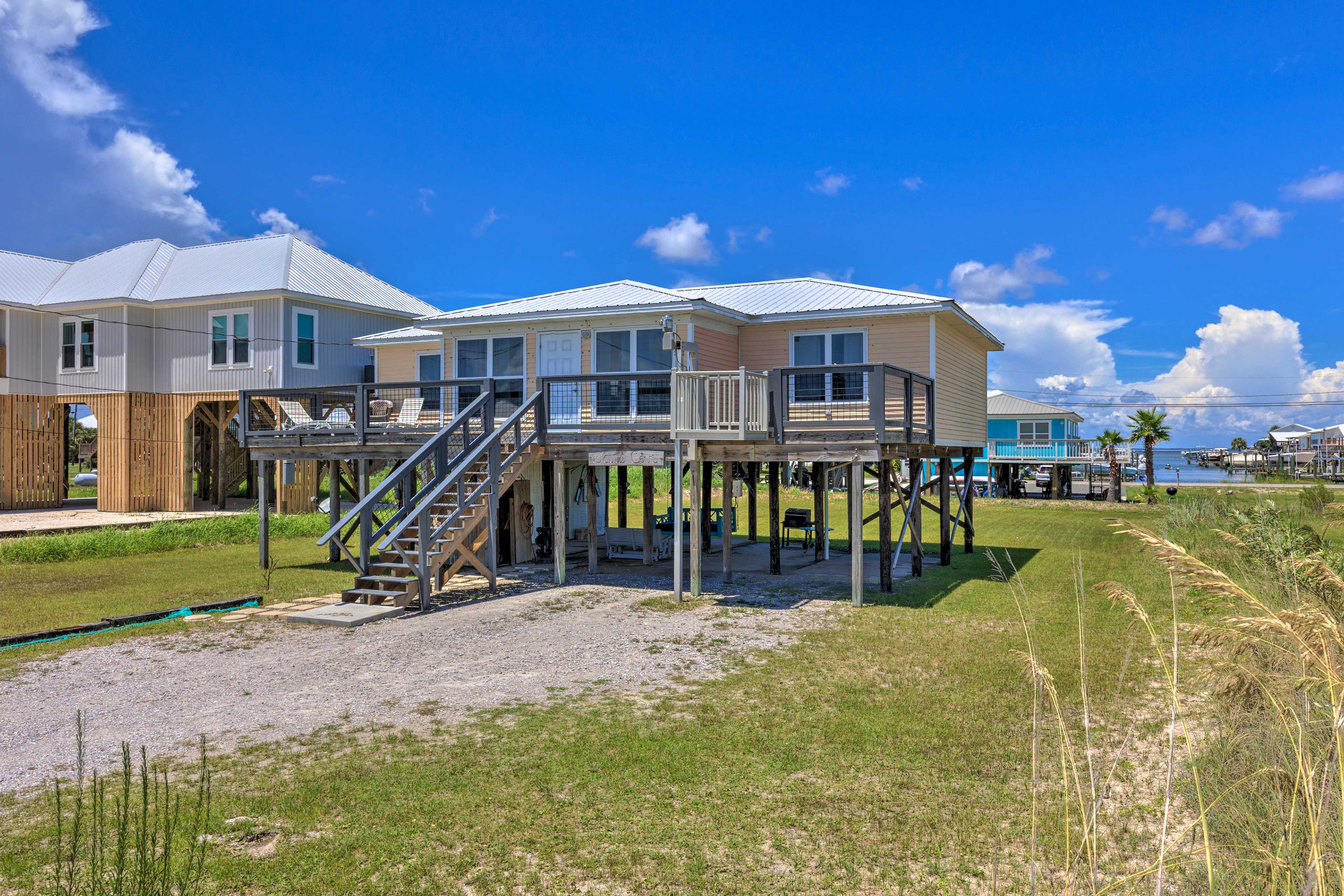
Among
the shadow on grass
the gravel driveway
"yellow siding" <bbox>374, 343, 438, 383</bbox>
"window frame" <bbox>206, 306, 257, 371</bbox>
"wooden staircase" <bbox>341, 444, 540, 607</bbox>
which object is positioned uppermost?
"window frame" <bbox>206, 306, 257, 371</bbox>

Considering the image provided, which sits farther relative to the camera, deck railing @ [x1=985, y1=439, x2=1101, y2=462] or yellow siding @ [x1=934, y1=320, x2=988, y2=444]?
deck railing @ [x1=985, y1=439, x2=1101, y2=462]

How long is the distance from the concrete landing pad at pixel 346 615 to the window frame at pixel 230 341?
723 inches

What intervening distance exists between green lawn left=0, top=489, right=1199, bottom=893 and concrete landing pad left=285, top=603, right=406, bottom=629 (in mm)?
4101

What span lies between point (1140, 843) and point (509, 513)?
14.6 m

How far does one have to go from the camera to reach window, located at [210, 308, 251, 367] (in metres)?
28.4

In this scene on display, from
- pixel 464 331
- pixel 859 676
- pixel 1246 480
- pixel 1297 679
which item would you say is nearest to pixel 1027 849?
pixel 1297 679

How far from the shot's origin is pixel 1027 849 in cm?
497

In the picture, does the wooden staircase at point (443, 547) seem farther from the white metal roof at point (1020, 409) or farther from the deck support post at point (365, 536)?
the white metal roof at point (1020, 409)

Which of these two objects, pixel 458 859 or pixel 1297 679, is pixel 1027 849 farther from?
pixel 458 859

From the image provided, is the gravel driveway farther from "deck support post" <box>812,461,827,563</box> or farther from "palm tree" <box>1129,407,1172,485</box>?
"palm tree" <box>1129,407,1172,485</box>

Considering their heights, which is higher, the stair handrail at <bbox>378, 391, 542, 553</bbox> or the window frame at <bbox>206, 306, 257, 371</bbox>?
the window frame at <bbox>206, 306, 257, 371</bbox>

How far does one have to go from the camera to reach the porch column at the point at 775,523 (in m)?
16.8

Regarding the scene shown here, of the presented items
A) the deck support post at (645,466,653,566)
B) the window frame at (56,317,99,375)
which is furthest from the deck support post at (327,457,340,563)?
the window frame at (56,317,99,375)

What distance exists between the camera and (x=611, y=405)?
18.5 metres
